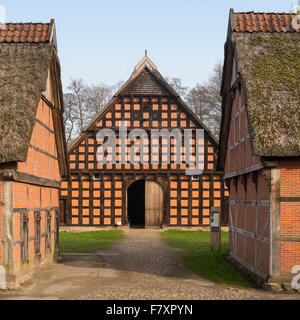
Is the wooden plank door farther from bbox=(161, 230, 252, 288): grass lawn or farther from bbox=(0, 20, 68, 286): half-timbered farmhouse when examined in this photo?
bbox=(0, 20, 68, 286): half-timbered farmhouse

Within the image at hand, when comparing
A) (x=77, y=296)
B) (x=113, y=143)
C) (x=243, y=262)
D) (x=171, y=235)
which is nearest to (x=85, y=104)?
(x=113, y=143)

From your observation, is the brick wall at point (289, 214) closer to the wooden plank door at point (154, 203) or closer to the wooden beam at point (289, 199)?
the wooden beam at point (289, 199)

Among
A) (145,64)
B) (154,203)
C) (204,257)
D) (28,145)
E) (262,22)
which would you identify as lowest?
(204,257)

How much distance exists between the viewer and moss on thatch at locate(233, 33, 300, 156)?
11.6 m

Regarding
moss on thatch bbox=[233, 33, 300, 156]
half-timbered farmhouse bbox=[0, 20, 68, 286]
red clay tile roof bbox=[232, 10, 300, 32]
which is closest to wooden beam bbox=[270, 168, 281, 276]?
moss on thatch bbox=[233, 33, 300, 156]

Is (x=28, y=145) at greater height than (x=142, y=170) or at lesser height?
greater

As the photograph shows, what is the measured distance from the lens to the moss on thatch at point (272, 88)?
1160 cm

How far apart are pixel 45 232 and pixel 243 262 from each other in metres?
6.92

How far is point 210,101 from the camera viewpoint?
40844 millimetres

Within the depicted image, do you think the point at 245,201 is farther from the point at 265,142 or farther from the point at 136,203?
the point at 136,203

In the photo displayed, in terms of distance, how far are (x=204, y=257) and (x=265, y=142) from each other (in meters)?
7.81

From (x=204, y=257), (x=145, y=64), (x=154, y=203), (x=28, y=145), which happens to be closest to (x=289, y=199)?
(x=28, y=145)

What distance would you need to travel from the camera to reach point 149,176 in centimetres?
2911

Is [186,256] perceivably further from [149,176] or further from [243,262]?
[149,176]
